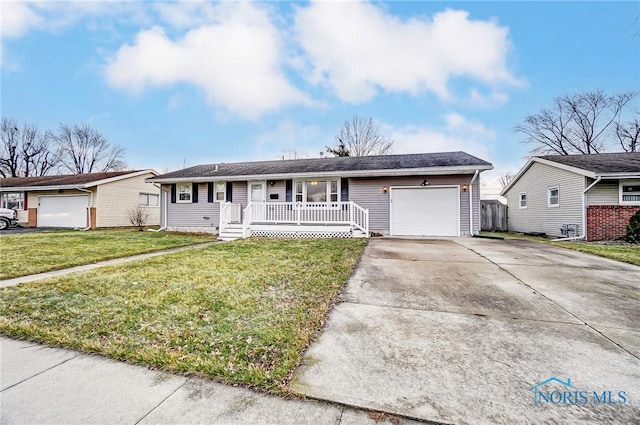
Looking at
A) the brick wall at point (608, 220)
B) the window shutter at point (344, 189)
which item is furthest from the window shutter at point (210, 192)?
the brick wall at point (608, 220)

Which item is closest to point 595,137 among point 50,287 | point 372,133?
point 372,133

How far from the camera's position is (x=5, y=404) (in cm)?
171

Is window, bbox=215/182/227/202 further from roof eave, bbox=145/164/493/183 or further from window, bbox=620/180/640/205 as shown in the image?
window, bbox=620/180/640/205

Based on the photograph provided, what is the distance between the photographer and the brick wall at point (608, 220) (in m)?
10.0

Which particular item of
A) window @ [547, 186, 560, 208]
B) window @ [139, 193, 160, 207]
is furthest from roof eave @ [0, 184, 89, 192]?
window @ [547, 186, 560, 208]

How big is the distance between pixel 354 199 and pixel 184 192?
8299 millimetres

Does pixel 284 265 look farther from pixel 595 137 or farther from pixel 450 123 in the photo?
pixel 595 137

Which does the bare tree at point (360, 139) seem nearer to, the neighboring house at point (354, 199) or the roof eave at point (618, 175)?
the neighboring house at point (354, 199)

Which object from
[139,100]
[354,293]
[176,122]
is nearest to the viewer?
[354,293]

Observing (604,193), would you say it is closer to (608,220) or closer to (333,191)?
(608,220)

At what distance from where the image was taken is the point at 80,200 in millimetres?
16234

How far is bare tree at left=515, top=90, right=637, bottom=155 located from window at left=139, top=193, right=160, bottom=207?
30597 millimetres

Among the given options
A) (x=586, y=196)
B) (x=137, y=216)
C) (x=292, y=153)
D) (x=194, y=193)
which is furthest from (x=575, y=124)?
(x=137, y=216)

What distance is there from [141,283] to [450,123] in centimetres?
1937
